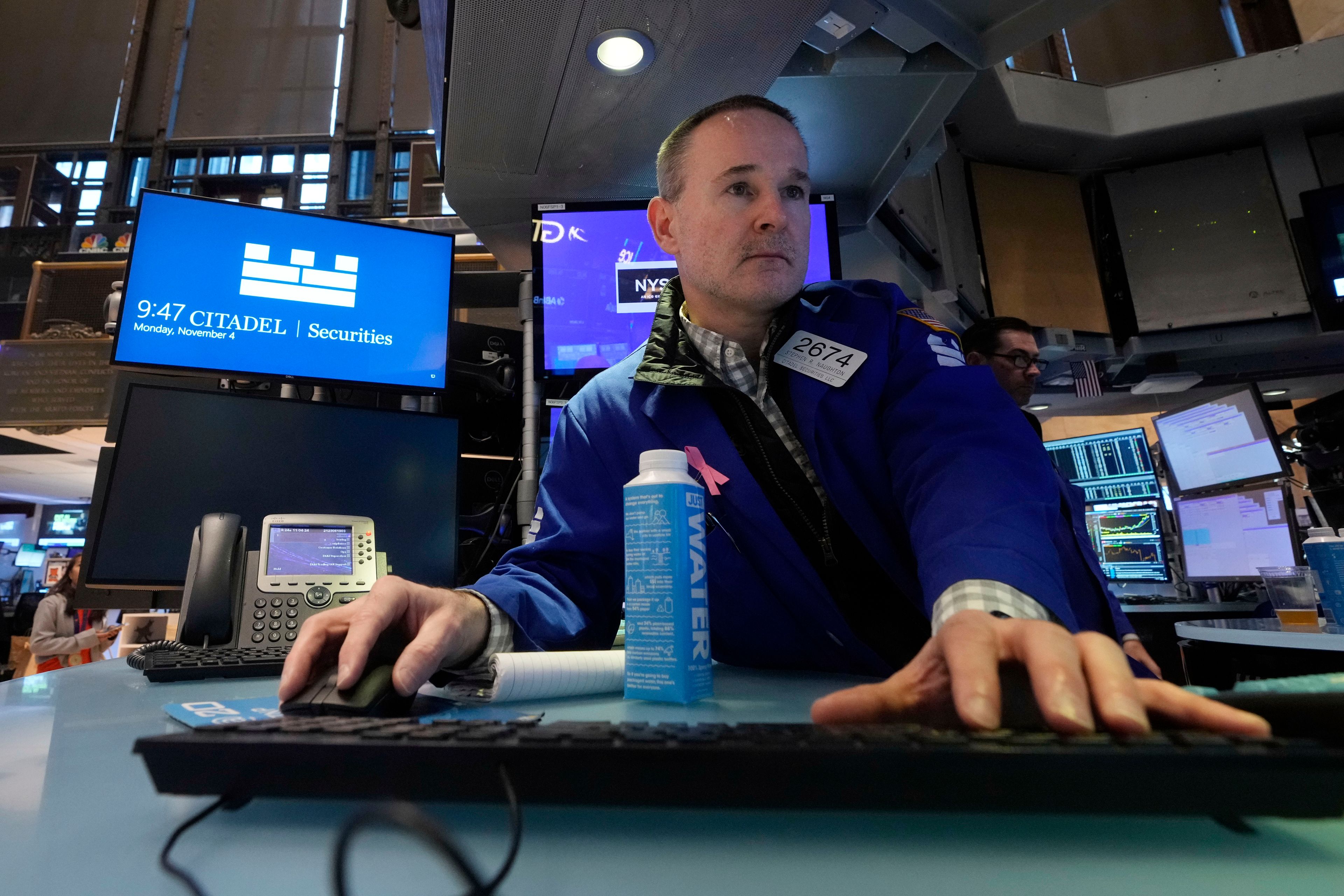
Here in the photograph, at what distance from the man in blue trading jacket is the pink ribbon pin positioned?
0.04ft

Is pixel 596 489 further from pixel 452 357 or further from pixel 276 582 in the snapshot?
pixel 452 357

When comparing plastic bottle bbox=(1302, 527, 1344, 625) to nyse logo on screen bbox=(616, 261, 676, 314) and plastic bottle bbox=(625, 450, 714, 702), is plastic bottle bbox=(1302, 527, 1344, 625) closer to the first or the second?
nyse logo on screen bbox=(616, 261, 676, 314)

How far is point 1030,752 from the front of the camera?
10.7 inches

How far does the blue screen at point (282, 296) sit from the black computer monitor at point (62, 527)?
12.7 m

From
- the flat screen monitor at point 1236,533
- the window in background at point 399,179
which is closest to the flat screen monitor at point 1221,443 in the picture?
the flat screen monitor at point 1236,533

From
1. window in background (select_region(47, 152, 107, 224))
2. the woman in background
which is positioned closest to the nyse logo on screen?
the woman in background

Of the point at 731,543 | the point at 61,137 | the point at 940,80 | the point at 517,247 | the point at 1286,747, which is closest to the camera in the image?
the point at 1286,747

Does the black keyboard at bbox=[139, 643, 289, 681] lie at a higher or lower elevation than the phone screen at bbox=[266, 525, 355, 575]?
lower

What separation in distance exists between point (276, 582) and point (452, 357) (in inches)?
30.3

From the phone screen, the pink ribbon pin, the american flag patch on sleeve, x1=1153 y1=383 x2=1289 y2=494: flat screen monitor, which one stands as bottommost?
the phone screen

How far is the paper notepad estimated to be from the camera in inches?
24.2

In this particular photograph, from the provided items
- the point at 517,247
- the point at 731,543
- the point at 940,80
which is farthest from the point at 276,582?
the point at 940,80

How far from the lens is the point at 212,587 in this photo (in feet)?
3.16

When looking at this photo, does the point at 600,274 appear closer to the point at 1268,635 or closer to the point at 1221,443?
the point at 1268,635
